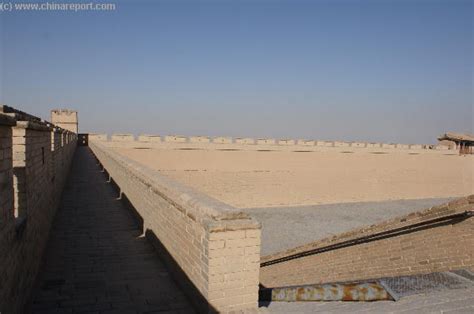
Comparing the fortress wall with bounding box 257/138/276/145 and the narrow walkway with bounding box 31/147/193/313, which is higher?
the fortress wall with bounding box 257/138/276/145

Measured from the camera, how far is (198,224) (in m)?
3.26

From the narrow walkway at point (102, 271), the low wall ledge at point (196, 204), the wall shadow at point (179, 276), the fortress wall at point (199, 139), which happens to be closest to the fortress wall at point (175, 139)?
the fortress wall at point (199, 139)

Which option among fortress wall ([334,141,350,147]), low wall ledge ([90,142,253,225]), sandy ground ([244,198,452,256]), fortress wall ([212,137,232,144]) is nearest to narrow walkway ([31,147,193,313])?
low wall ledge ([90,142,253,225])

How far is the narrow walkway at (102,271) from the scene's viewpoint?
3592 millimetres

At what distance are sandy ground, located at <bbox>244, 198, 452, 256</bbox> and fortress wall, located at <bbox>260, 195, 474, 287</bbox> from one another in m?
7.57

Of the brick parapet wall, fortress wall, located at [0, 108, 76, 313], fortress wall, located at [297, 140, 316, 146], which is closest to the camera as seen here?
fortress wall, located at [0, 108, 76, 313]

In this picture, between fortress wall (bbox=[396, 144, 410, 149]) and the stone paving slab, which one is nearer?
the stone paving slab

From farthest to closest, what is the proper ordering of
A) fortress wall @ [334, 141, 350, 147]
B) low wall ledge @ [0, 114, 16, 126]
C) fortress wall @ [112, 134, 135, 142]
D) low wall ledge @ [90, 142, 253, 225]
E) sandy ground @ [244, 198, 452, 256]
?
fortress wall @ [334, 141, 350, 147] → fortress wall @ [112, 134, 135, 142] → sandy ground @ [244, 198, 452, 256] → low wall ledge @ [90, 142, 253, 225] → low wall ledge @ [0, 114, 16, 126]

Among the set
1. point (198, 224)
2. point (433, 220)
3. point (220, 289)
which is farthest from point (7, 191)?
point (433, 220)

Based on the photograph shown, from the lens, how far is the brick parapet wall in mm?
20781

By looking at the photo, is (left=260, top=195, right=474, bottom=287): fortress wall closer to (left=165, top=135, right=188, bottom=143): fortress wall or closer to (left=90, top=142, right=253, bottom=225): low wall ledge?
(left=90, top=142, right=253, bottom=225): low wall ledge

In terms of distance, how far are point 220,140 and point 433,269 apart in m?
18.2

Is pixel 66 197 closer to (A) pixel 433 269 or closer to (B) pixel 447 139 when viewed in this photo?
(A) pixel 433 269

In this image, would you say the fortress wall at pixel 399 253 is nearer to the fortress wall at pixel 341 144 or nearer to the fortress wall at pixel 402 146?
the fortress wall at pixel 341 144
